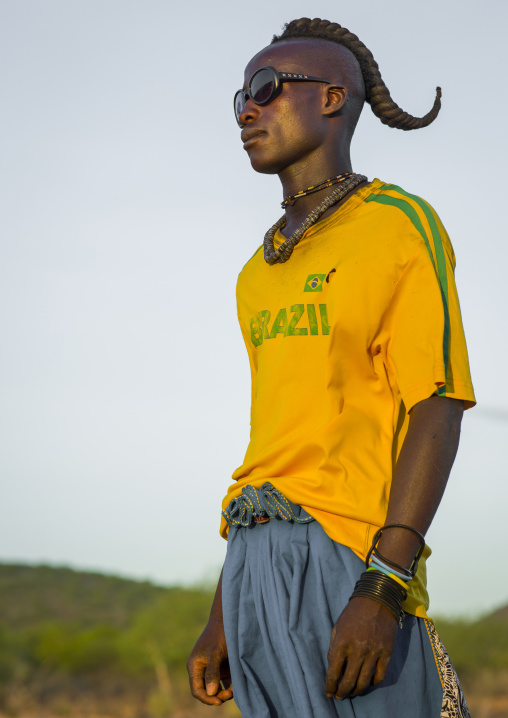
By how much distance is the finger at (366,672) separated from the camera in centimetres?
193

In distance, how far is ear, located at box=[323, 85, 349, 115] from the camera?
2740mm

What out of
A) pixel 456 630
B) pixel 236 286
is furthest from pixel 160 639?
pixel 236 286

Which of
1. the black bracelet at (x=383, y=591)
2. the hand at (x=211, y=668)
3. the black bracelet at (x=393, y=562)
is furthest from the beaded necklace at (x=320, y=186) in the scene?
the hand at (x=211, y=668)

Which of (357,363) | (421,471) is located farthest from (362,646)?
(357,363)

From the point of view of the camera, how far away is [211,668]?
8.49ft

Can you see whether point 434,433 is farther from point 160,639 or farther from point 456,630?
point 456,630

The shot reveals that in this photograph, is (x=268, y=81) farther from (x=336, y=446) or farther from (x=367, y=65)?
(x=336, y=446)

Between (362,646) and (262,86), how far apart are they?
1765 mm

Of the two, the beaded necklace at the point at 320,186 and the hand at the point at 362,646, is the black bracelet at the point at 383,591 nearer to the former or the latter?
the hand at the point at 362,646

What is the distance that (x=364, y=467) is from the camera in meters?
2.26

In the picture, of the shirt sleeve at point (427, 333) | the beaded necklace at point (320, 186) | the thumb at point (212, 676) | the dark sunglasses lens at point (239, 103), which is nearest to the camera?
the shirt sleeve at point (427, 333)

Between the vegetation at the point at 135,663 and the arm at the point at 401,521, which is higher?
the arm at the point at 401,521

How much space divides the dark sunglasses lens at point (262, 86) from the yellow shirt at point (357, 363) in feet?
1.65

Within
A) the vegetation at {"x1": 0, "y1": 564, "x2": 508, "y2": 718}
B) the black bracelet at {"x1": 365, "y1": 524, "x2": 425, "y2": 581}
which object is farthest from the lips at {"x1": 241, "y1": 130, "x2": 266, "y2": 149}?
the vegetation at {"x1": 0, "y1": 564, "x2": 508, "y2": 718}
